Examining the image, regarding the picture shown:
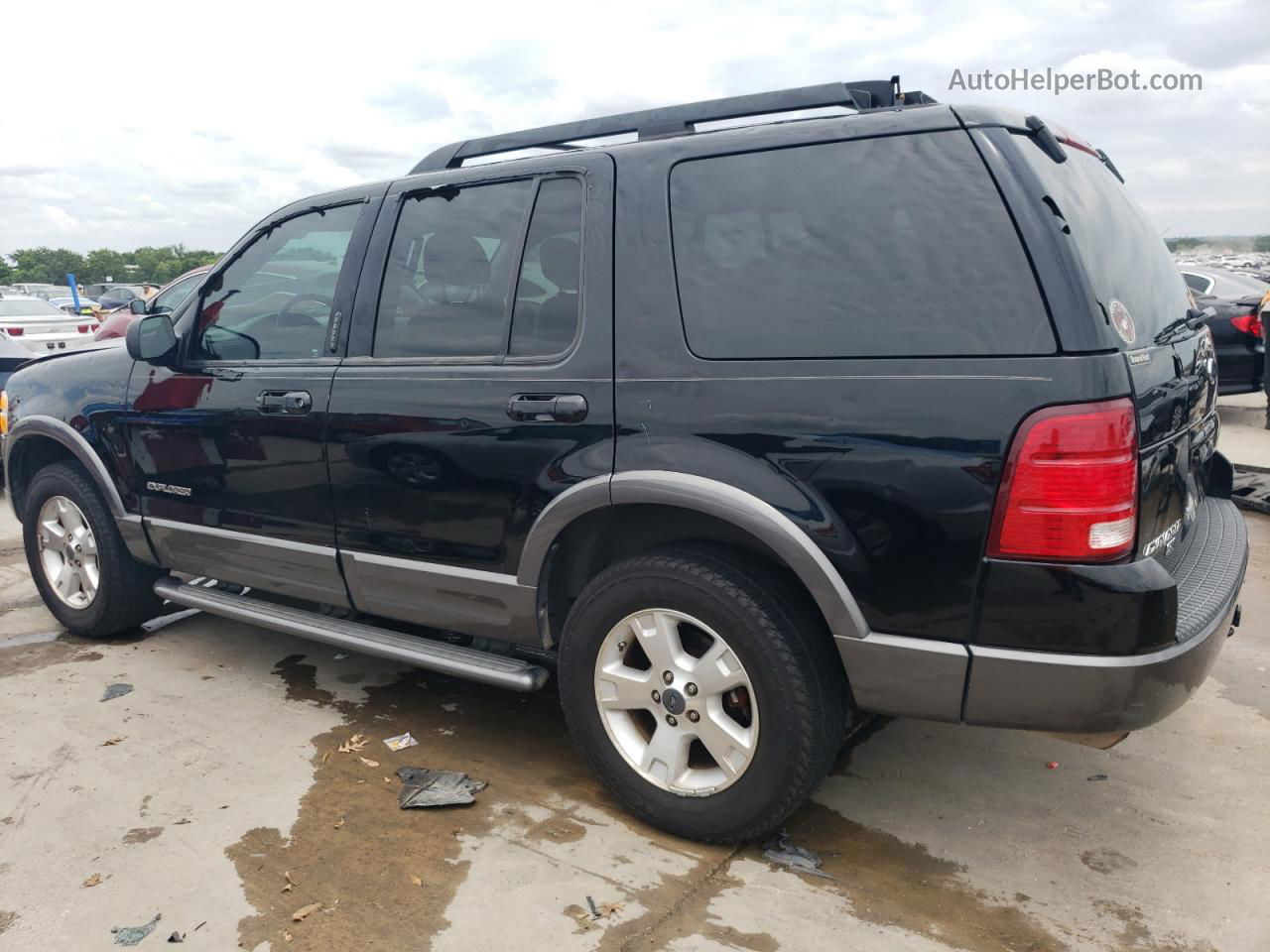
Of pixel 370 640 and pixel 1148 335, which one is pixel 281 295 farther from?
pixel 1148 335

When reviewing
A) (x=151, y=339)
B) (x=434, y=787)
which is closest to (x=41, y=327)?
(x=151, y=339)

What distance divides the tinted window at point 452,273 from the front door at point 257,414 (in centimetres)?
20

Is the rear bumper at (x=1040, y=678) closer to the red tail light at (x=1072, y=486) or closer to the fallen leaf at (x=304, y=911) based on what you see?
the red tail light at (x=1072, y=486)

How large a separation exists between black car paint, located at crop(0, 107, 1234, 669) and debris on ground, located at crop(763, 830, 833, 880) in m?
0.78

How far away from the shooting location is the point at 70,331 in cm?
1134

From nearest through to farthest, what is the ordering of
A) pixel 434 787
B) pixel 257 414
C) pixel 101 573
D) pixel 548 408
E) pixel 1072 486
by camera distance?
pixel 1072 486, pixel 548 408, pixel 434 787, pixel 257 414, pixel 101 573

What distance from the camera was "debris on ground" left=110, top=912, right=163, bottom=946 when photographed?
2.44 meters

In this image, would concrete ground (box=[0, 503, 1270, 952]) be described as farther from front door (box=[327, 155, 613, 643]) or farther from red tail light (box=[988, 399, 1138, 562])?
red tail light (box=[988, 399, 1138, 562])

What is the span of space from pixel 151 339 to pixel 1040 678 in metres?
3.36

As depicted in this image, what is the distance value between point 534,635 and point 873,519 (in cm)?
119

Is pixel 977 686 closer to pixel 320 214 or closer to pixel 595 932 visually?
pixel 595 932

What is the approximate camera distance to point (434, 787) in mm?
3127

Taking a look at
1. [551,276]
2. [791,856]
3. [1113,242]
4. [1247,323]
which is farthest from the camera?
[1247,323]

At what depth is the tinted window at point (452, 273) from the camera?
3.12m
